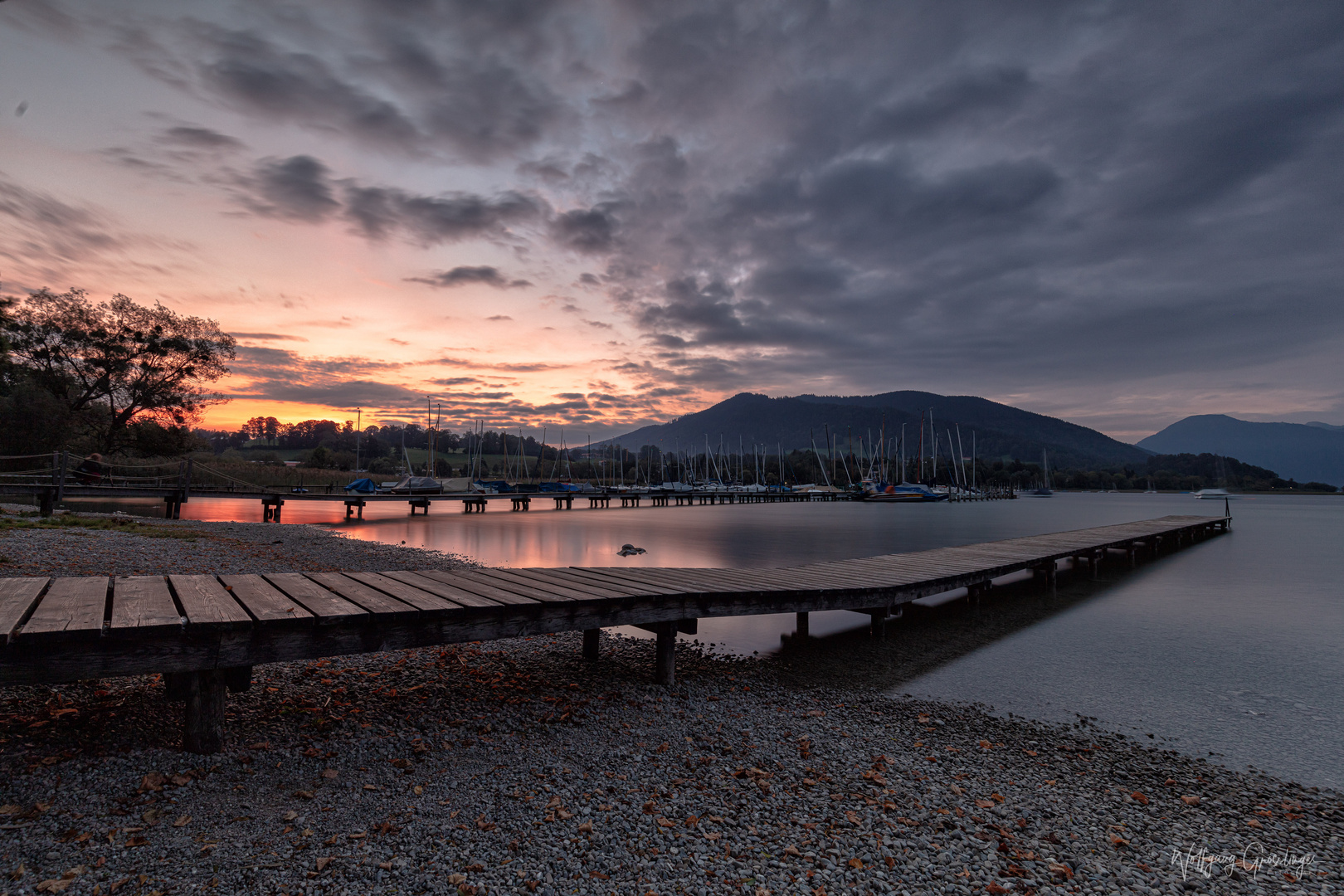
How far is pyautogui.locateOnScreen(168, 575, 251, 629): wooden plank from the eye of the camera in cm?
335

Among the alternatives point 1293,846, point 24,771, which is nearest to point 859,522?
point 1293,846

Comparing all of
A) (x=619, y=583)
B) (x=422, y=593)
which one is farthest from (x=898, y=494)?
(x=422, y=593)

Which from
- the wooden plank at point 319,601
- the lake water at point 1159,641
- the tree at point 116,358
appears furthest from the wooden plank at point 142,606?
the tree at point 116,358

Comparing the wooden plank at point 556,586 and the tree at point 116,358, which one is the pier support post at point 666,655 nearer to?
the wooden plank at point 556,586

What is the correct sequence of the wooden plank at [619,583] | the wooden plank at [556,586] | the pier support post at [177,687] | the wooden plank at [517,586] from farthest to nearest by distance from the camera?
the wooden plank at [619,583] < the wooden plank at [556,586] < the wooden plank at [517,586] < the pier support post at [177,687]

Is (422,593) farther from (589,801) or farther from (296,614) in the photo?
(589,801)

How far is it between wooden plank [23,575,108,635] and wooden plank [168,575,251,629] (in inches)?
14.5

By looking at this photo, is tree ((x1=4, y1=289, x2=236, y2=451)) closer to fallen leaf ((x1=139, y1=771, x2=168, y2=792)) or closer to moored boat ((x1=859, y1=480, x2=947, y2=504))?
Result: fallen leaf ((x1=139, y1=771, x2=168, y2=792))

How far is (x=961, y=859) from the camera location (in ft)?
10.4

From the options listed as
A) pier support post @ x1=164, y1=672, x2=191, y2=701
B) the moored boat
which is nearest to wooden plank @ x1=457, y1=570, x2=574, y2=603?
pier support post @ x1=164, y1=672, x2=191, y2=701

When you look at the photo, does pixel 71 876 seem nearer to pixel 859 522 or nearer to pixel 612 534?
pixel 612 534

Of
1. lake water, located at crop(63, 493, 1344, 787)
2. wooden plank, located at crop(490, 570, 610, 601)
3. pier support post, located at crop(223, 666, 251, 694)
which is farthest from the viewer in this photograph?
lake water, located at crop(63, 493, 1344, 787)

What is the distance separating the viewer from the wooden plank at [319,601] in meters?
3.80

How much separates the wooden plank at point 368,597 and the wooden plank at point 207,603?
27.3 inches
